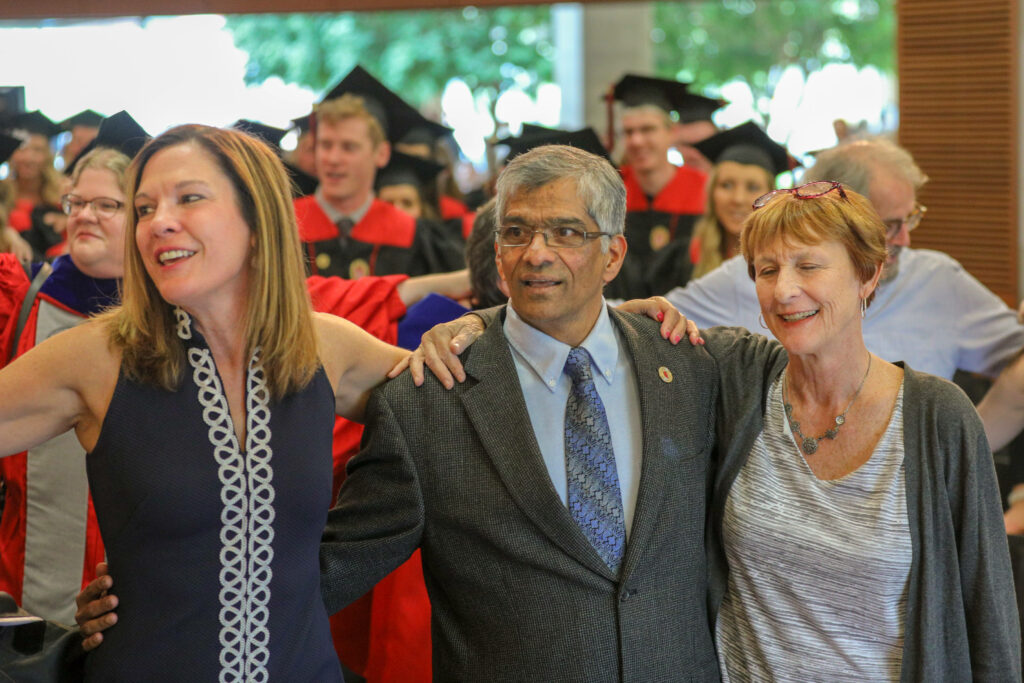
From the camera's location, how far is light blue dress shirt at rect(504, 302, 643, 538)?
7.79ft

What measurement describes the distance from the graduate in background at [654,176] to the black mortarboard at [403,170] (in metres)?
1.34

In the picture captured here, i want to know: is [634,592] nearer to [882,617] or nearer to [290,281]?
[882,617]

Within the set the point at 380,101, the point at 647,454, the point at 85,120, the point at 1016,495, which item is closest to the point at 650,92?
the point at 380,101

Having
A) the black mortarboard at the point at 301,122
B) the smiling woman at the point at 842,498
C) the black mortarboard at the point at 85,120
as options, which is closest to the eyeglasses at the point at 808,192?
the smiling woman at the point at 842,498

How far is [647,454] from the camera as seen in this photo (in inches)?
92.2

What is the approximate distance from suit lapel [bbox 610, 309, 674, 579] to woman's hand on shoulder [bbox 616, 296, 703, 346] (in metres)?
0.10

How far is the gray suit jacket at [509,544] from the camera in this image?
7.40 ft

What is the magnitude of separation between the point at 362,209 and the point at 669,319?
394 centimetres

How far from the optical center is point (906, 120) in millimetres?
4828

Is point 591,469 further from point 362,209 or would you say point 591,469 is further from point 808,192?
point 362,209

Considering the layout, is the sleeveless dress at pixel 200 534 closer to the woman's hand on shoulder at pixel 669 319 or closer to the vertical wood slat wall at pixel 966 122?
the woman's hand on shoulder at pixel 669 319

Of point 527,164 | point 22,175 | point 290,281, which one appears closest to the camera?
point 290,281

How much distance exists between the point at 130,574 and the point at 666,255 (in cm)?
516

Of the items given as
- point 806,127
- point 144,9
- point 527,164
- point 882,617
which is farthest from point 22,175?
point 806,127
